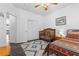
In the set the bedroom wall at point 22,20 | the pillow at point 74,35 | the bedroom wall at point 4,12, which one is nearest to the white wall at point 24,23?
the bedroom wall at point 22,20

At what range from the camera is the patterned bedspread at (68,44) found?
3.91 feet

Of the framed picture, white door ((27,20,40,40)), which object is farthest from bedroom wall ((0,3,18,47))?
the framed picture

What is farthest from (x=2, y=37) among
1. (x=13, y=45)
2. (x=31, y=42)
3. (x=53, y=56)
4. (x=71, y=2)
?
(x=71, y=2)

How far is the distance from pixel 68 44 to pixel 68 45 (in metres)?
0.02

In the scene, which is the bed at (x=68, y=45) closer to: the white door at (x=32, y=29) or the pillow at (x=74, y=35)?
the pillow at (x=74, y=35)

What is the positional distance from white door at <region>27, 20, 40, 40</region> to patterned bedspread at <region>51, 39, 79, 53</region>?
281 mm

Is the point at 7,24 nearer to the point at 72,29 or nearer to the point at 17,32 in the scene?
the point at 17,32

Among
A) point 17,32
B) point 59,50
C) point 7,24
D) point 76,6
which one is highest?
point 76,6

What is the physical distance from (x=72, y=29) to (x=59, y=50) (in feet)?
1.05

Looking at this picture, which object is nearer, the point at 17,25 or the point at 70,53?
the point at 70,53

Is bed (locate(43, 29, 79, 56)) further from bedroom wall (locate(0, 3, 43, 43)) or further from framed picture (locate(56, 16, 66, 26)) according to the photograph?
bedroom wall (locate(0, 3, 43, 43))

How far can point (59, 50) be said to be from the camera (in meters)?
1.31

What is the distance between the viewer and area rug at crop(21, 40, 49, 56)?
135cm

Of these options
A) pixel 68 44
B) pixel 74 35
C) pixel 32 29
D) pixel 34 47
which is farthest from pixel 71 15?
pixel 34 47
